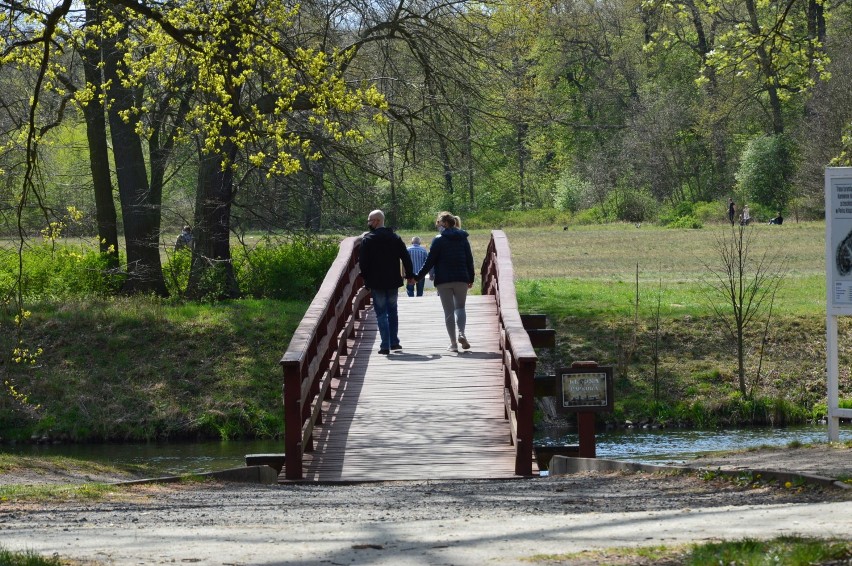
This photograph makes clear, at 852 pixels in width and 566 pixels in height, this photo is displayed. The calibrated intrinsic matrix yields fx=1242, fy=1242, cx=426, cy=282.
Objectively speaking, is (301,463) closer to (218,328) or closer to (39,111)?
(218,328)

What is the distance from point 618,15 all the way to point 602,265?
38.6 m

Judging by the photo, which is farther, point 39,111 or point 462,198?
point 462,198

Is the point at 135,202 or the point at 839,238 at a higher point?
the point at 135,202

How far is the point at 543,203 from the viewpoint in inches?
2670

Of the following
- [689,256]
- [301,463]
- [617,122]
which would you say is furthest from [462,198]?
Answer: [301,463]

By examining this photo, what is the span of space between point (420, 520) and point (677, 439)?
13.1m

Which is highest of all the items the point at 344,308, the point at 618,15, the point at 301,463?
the point at 618,15

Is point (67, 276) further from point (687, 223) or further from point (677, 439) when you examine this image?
point (687, 223)

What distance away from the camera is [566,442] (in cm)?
1995

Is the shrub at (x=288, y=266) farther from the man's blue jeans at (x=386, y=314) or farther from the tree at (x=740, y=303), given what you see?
the man's blue jeans at (x=386, y=314)

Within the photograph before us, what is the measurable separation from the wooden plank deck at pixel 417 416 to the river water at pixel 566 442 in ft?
9.71

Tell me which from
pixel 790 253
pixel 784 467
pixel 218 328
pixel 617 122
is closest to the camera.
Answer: pixel 784 467

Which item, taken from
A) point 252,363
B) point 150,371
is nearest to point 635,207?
point 252,363

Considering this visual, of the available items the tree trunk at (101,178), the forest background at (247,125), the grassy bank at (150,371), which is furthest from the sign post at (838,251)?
the tree trunk at (101,178)
